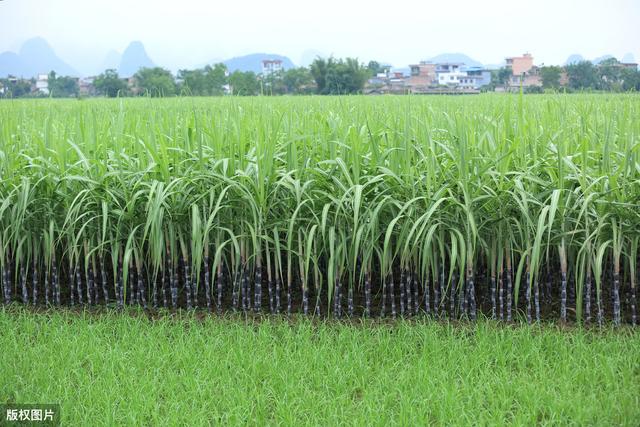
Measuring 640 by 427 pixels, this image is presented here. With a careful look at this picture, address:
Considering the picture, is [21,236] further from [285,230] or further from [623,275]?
[623,275]

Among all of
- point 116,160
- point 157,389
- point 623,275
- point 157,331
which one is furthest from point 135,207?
point 623,275

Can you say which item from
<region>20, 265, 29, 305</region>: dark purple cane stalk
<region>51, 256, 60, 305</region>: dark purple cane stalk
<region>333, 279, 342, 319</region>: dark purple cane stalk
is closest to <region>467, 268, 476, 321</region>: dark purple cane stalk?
<region>333, 279, 342, 319</region>: dark purple cane stalk

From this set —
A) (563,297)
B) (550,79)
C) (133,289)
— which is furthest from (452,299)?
(550,79)

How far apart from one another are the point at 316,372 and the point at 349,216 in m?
0.93

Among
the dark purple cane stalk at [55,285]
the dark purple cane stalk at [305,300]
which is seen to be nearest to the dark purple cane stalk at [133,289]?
the dark purple cane stalk at [55,285]

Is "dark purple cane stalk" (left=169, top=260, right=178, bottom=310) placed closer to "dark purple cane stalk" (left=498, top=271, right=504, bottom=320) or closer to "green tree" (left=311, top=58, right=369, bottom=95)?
"dark purple cane stalk" (left=498, top=271, right=504, bottom=320)

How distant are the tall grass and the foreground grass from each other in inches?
10.1

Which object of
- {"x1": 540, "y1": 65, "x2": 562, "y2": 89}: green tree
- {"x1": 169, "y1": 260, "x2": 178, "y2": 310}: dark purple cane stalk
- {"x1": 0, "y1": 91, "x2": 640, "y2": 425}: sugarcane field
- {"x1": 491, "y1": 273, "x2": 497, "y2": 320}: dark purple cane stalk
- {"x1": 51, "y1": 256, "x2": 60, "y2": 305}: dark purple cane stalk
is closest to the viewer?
{"x1": 0, "y1": 91, "x2": 640, "y2": 425}: sugarcane field

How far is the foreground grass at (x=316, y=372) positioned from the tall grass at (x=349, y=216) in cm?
26

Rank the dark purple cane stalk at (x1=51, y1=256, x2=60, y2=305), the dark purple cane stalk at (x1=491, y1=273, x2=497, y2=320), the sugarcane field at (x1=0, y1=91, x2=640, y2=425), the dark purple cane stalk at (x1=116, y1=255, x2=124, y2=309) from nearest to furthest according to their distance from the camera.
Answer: the sugarcane field at (x1=0, y1=91, x2=640, y2=425)
the dark purple cane stalk at (x1=491, y1=273, x2=497, y2=320)
the dark purple cane stalk at (x1=116, y1=255, x2=124, y2=309)
the dark purple cane stalk at (x1=51, y1=256, x2=60, y2=305)

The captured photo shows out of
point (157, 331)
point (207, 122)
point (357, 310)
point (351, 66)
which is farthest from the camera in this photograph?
point (351, 66)

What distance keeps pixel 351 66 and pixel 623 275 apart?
25252 millimetres

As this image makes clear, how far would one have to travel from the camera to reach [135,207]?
3.94 m

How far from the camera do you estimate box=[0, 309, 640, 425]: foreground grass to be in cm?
276
